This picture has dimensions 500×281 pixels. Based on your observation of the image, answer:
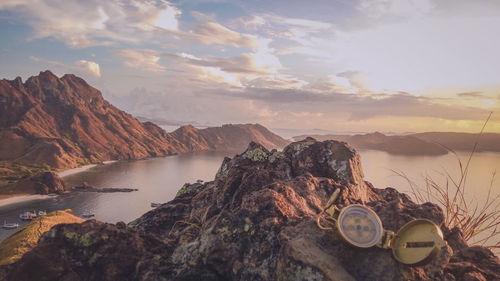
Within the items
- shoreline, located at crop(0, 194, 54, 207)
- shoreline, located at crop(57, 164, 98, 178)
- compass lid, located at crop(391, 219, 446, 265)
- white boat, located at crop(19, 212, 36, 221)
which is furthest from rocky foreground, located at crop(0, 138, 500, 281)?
shoreline, located at crop(57, 164, 98, 178)

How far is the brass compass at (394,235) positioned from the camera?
4156 mm

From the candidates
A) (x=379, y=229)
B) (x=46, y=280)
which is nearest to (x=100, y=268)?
(x=46, y=280)

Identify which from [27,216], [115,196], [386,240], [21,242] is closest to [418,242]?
[386,240]

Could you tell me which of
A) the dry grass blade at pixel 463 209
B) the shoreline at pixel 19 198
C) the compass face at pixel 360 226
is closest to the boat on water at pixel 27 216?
the shoreline at pixel 19 198

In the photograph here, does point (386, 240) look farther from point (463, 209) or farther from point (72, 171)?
point (72, 171)

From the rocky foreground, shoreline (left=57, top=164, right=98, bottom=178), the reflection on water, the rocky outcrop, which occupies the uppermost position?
the rocky foreground

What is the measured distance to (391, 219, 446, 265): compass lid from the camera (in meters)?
4.10

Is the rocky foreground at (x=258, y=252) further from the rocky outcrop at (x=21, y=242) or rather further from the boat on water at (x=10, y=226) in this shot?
the boat on water at (x=10, y=226)

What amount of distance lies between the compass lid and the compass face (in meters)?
0.30

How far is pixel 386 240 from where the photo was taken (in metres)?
4.43

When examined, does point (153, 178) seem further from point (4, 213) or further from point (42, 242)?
point (42, 242)

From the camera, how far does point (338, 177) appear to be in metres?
9.46

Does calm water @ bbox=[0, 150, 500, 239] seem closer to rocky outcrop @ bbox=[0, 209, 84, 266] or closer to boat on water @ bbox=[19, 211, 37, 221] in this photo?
boat on water @ bbox=[19, 211, 37, 221]

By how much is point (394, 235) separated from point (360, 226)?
1.58ft
